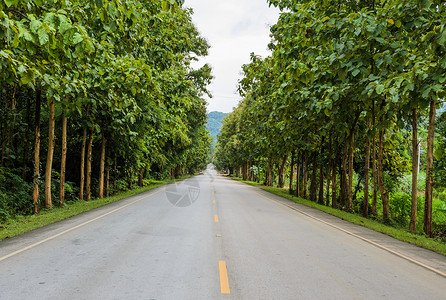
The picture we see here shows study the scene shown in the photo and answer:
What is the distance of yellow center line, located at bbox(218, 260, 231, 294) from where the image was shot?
15.3 feet

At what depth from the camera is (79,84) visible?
817 centimetres

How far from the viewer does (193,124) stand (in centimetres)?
3784

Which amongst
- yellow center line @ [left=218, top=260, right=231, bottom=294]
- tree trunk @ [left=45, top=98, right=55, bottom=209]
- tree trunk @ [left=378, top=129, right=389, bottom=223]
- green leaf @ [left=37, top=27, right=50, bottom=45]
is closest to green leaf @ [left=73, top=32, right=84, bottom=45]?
green leaf @ [left=37, top=27, right=50, bottom=45]

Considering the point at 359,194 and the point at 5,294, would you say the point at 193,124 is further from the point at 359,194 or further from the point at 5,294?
the point at 5,294

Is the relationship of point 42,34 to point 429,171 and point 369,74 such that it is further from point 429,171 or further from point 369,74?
point 429,171

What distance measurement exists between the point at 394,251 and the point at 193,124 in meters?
31.4

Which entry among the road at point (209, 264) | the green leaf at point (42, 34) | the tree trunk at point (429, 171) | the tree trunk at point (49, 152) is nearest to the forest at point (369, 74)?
the tree trunk at point (429, 171)

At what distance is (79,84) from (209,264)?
5387 mm

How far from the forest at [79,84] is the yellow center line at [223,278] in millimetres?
4153

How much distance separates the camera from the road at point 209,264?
15.3 ft

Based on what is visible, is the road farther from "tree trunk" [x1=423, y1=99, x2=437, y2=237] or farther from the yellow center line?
"tree trunk" [x1=423, y1=99, x2=437, y2=237]

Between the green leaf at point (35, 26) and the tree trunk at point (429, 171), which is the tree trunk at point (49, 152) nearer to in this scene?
the green leaf at point (35, 26)

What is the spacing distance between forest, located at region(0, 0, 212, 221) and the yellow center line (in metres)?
4.15

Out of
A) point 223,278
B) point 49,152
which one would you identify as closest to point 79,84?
point 223,278
